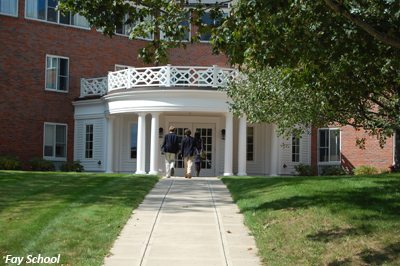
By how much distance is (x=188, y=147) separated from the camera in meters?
21.5

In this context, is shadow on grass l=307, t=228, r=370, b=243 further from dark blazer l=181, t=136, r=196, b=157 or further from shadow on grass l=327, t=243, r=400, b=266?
dark blazer l=181, t=136, r=196, b=157

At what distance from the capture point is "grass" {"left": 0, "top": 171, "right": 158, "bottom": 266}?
7.80 meters

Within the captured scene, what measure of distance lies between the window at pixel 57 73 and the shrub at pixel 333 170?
13.5 meters

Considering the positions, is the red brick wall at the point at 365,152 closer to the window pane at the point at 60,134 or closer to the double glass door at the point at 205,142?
the double glass door at the point at 205,142

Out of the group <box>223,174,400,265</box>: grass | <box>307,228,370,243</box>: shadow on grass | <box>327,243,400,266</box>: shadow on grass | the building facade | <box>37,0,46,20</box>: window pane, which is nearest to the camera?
<box>327,243,400,266</box>: shadow on grass

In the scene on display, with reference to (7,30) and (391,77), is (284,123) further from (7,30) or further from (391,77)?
(7,30)

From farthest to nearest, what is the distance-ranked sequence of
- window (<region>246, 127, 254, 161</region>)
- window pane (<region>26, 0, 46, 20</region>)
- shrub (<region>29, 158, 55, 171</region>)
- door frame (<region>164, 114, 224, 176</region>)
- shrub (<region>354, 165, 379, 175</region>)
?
1. window pane (<region>26, 0, 46, 20</region>)
2. window (<region>246, 127, 254, 161</region>)
3. shrub (<region>29, 158, 55, 171</region>)
4. door frame (<region>164, 114, 224, 176</region>)
5. shrub (<region>354, 165, 379, 175</region>)

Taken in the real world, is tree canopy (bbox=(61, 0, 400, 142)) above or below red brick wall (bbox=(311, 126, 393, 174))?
above

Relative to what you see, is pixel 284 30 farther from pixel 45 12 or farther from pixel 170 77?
pixel 45 12

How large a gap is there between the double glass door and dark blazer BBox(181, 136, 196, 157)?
5609 mm

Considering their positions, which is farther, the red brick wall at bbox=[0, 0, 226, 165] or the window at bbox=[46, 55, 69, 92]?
the window at bbox=[46, 55, 69, 92]

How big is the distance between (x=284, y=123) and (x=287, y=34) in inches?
367

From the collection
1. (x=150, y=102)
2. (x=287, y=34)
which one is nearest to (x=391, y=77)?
(x=287, y=34)

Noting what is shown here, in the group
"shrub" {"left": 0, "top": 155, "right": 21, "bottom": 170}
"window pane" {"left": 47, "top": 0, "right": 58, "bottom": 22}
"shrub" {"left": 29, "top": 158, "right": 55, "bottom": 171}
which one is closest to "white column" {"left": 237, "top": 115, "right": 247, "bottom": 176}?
"shrub" {"left": 29, "top": 158, "right": 55, "bottom": 171}
